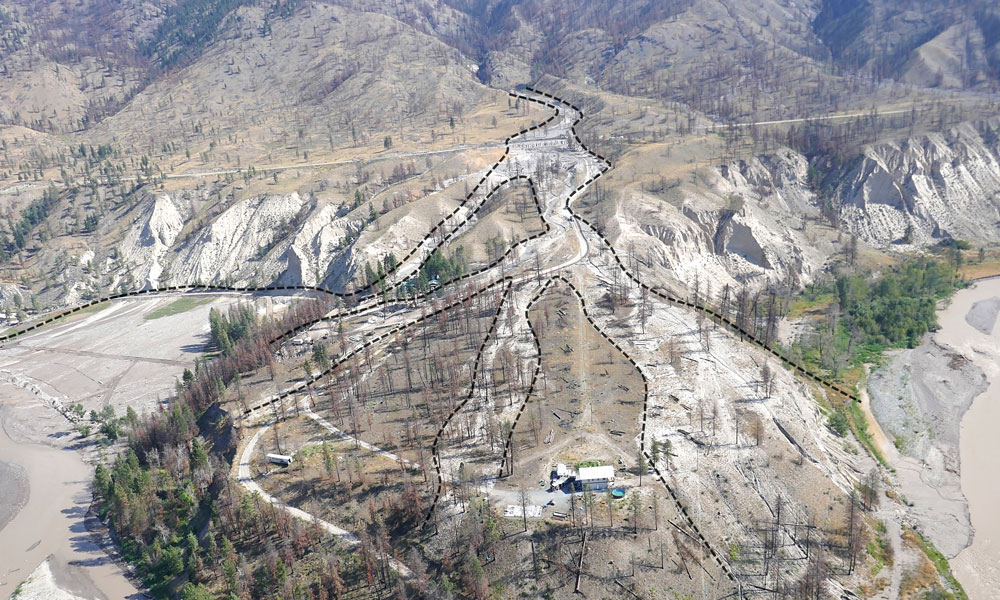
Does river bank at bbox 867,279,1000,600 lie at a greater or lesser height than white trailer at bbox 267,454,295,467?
lesser

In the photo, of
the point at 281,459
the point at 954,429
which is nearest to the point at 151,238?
the point at 281,459

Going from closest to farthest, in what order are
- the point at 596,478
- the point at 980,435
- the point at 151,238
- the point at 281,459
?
the point at 596,478
the point at 281,459
the point at 980,435
the point at 151,238

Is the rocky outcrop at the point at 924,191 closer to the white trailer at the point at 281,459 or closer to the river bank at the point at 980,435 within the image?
the river bank at the point at 980,435

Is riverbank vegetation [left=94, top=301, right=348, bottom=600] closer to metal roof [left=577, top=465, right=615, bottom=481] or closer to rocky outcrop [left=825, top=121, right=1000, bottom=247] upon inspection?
metal roof [left=577, top=465, right=615, bottom=481]

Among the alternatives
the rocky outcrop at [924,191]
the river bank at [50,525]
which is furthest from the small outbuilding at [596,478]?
the rocky outcrop at [924,191]

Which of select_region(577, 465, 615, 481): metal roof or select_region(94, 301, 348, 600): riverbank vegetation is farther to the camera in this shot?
select_region(577, 465, 615, 481): metal roof

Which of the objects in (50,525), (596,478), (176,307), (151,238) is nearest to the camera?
(596,478)

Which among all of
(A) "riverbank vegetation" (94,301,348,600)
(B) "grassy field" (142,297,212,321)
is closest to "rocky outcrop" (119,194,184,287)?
(B) "grassy field" (142,297,212,321)

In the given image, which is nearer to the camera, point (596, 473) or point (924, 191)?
point (596, 473)

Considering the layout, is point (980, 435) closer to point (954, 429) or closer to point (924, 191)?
point (954, 429)
